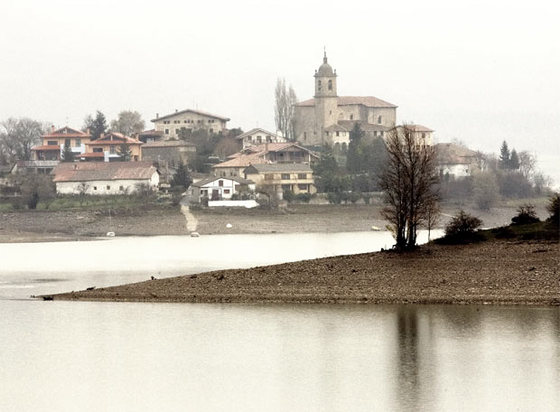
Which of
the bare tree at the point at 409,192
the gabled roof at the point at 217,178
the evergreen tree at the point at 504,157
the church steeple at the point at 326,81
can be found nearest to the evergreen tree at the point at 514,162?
the evergreen tree at the point at 504,157

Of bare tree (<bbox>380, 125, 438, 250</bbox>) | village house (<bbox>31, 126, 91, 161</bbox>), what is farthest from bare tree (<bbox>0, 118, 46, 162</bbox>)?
bare tree (<bbox>380, 125, 438, 250</bbox>)

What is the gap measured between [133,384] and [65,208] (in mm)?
86200

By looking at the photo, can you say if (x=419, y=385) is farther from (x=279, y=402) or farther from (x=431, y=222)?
(x=431, y=222)

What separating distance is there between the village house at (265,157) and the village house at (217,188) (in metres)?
6.48

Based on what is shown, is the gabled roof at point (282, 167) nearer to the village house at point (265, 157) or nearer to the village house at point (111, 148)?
the village house at point (265, 157)

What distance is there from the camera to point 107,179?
Answer: 4754 inches

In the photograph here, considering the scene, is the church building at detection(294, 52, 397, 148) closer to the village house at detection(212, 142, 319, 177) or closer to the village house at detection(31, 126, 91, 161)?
Answer: the village house at detection(212, 142, 319, 177)

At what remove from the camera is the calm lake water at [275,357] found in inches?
981

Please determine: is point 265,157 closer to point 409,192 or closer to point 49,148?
point 49,148

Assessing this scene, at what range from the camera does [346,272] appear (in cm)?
4125

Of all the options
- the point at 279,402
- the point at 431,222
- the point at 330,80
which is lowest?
the point at 279,402

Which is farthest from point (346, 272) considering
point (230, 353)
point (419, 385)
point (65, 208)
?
point (65, 208)

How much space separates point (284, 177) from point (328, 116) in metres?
32.1

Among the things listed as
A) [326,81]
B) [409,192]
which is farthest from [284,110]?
[409,192]
